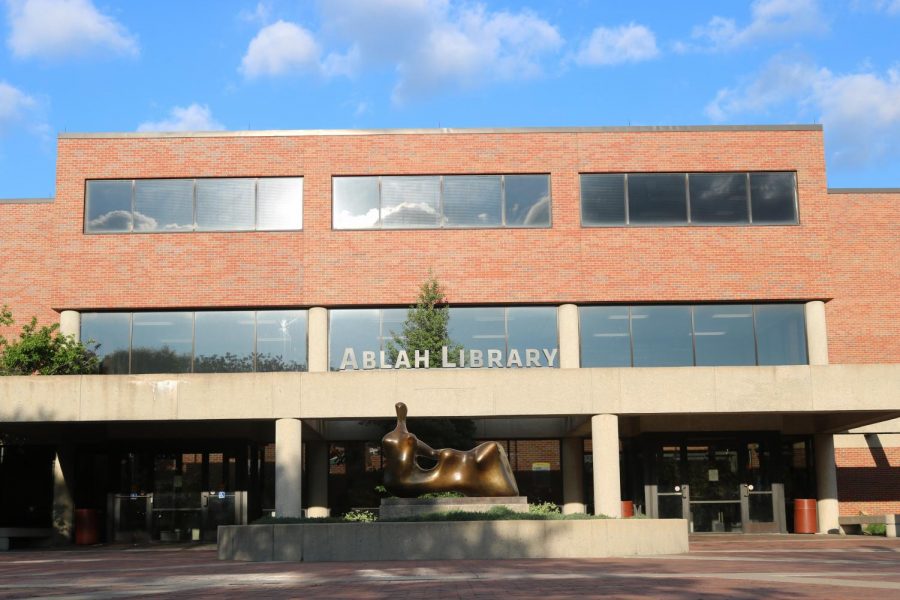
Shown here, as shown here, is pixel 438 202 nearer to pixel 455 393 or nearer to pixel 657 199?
pixel 657 199

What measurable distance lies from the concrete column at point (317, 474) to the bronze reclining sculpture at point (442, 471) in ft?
34.7

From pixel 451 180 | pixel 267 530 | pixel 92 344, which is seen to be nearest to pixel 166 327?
pixel 92 344

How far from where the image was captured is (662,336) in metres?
32.7

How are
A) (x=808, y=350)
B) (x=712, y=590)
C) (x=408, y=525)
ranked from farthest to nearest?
(x=808, y=350) < (x=408, y=525) < (x=712, y=590)

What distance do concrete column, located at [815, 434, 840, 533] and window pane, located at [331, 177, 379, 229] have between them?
1537cm

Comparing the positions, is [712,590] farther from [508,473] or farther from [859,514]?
[859,514]

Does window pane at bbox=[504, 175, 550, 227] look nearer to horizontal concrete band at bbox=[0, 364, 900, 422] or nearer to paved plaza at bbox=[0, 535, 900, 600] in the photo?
horizontal concrete band at bbox=[0, 364, 900, 422]

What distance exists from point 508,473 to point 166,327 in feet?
43.6

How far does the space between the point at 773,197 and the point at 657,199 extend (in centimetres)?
357

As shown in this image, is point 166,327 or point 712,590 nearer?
point 712,590

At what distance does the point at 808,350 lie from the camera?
32562 millimetres

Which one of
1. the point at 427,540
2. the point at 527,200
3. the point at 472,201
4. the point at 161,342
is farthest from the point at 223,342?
the point at 427,540

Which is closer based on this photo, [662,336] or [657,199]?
[662,336]

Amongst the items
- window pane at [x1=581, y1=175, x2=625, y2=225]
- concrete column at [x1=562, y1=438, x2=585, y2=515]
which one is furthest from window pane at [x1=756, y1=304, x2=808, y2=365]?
concrete column at [x1=562, y1=438, x2=585, y2=515]
